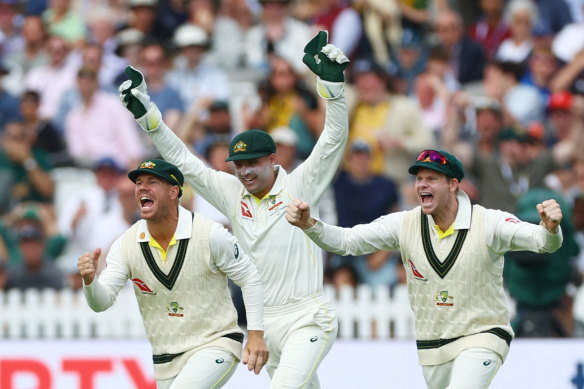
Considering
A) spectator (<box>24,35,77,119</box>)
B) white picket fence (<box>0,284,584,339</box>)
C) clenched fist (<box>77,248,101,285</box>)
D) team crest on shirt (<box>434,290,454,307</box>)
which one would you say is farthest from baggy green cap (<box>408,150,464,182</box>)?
spectator (<box>24,35,77,119</box>)

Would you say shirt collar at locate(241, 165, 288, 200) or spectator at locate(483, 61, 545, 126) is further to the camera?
spectator at locate(483, 61, 545, 126)

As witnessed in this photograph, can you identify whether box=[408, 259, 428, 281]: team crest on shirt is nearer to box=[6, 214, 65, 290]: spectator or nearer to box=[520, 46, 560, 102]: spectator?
box=[6, 214, 65, 290]: spectator

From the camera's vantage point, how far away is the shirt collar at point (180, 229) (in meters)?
7.52

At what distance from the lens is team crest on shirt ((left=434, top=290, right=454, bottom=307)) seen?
7.53 metres

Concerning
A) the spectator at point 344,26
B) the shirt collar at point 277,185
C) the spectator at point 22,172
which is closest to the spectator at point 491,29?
the spectator at point 344,26

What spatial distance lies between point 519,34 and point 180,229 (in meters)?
7.46

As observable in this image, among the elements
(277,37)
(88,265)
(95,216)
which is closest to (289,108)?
(277,37)

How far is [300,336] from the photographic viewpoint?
7887mm

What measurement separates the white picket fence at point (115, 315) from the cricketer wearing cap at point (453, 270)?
3899 mm

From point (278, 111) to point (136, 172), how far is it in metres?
5.93

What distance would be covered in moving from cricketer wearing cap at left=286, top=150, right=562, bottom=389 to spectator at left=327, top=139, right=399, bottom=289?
4.34 metres

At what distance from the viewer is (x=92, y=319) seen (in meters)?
12.0

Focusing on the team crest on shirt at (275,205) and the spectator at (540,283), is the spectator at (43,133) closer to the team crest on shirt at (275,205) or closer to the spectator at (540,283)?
the spectator at (540,283)

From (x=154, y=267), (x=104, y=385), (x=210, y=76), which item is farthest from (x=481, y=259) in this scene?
(x=210, y=76)
